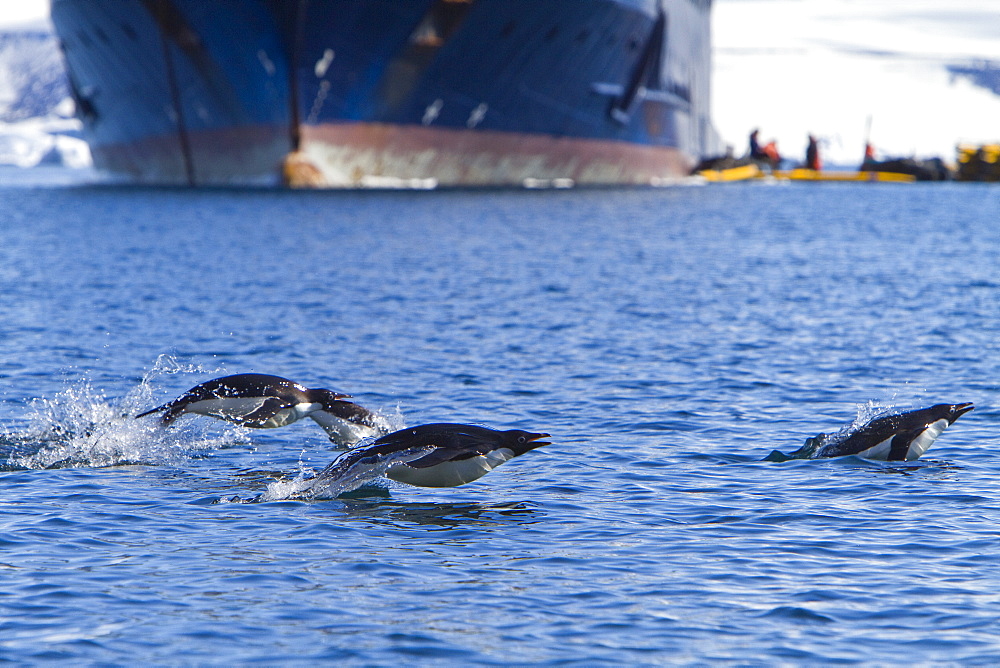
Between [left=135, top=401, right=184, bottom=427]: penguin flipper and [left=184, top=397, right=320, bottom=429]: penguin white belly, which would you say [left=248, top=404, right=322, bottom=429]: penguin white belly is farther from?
[left=135, top=401, right=184, bottom=427]: penguin flipper

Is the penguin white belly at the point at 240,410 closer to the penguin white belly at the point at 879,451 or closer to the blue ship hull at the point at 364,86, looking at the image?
the penguin white belly at the point at 879,451

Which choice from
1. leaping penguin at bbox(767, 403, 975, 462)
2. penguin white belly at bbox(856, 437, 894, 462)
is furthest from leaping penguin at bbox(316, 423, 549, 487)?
penguin white belly at bbox(856, 437, 894, 462)

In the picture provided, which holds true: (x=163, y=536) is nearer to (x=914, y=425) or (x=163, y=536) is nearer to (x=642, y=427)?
(x=642, y=427)

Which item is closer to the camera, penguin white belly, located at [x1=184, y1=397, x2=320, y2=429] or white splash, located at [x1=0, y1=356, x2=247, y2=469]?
penguin white belly, located at [x1=184, y1=397, x2=320, y2=429]

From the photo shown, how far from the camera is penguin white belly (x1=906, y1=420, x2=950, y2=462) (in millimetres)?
13578

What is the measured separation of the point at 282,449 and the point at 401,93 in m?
44.1

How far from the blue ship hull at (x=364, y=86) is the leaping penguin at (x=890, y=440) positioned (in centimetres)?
4317

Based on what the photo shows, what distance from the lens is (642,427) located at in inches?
613

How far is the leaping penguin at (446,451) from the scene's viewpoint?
11.4m

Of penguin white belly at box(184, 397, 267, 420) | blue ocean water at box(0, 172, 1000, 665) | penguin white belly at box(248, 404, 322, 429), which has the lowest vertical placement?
blue ocean water at box(0, 172, 1000, 665)

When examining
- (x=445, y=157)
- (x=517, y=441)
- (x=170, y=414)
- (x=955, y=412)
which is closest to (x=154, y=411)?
(x=170, y=414)

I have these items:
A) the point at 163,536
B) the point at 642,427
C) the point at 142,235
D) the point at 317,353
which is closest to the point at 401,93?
the point at 142,235

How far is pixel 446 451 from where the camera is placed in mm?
11461

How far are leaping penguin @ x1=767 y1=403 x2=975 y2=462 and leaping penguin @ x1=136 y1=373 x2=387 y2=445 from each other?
4.76 meters
